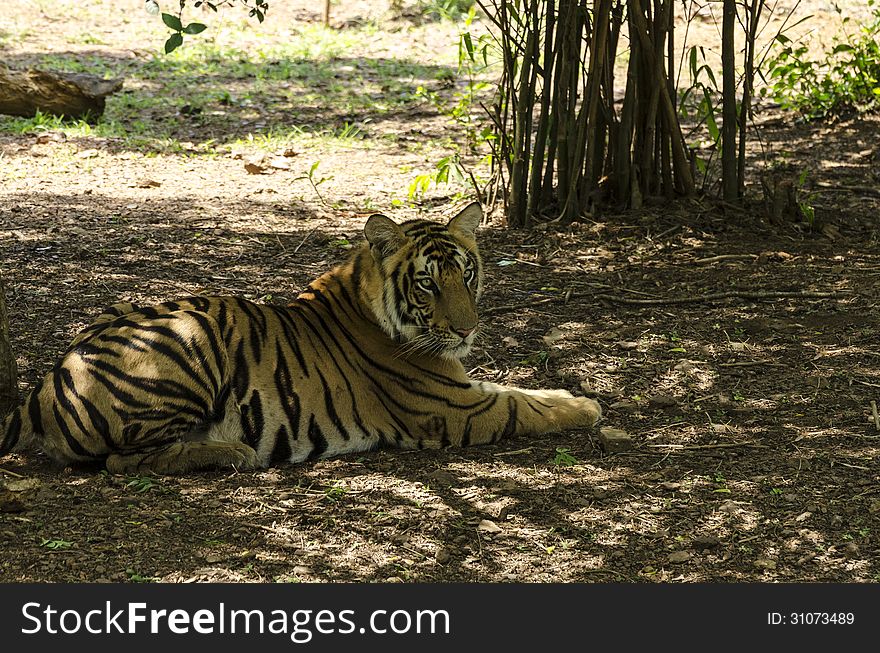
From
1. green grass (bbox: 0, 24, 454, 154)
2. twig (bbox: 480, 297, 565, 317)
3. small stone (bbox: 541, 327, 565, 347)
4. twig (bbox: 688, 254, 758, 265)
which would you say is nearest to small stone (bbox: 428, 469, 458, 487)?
small stone (bbox: 541, 327, 565, 347)

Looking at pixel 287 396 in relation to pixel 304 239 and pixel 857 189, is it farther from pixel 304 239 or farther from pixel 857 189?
pixel 857 189

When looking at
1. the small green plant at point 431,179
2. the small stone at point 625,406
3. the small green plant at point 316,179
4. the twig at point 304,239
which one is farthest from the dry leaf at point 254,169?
the small stone at point 625,406

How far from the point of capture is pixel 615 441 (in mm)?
4188

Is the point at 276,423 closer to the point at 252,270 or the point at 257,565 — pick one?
the point at 257,565

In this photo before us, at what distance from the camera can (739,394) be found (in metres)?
4.63

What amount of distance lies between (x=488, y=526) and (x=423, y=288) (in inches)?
43.0

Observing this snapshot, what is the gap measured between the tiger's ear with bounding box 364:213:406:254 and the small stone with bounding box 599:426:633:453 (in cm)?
112

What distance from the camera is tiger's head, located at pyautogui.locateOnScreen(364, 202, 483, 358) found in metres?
4.24

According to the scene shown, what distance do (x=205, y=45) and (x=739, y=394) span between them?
10.2 m

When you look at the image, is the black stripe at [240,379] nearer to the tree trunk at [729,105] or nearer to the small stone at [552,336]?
the small stone at [552,336]

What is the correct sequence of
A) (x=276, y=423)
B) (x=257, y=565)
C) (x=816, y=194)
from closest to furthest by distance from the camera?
(x=257, y=565), (x=276, y=423), (x=816, y=194)

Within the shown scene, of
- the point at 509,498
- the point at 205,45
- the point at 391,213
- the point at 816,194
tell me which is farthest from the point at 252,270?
the point at 205,45

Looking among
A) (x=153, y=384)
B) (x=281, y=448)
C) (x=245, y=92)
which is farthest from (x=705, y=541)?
(x=245, y=92)

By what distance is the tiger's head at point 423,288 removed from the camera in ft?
13.9
